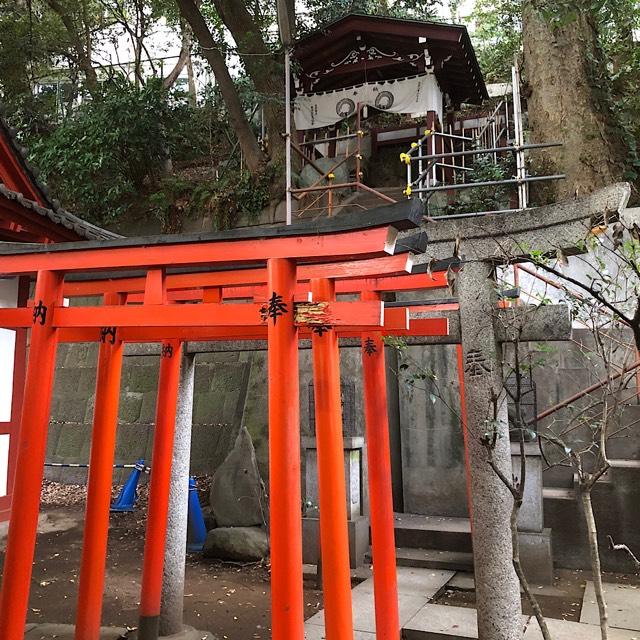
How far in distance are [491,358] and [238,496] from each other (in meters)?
6.01

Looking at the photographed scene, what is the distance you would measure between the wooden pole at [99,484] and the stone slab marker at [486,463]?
10.0ft

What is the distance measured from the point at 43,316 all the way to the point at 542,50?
37.5 ft

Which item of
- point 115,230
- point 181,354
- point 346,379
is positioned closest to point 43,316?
point 181,354

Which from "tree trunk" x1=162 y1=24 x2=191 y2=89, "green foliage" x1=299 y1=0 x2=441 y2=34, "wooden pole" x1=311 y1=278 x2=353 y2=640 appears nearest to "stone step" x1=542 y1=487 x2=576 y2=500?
"wooden pole" x1=311 y1=278 x2=353 y2=640

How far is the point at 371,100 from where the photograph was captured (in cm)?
1448

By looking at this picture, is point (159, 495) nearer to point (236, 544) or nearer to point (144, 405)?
point (236, 544)

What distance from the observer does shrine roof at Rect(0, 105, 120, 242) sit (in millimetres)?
6711

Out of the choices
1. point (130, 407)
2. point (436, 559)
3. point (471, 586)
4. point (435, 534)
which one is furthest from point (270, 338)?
point (130, 407)

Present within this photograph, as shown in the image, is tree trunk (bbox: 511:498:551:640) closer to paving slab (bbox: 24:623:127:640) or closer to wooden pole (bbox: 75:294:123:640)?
wooden pole (bbox: 75:294:123:640)

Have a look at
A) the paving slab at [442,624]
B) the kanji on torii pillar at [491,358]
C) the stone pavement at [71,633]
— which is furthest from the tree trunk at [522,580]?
the stone pavement at [71,633]

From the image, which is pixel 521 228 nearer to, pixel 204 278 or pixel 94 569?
pixel 204 278

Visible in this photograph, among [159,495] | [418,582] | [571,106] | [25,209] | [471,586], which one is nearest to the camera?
[159,495]

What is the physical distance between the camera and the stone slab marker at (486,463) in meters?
4.55

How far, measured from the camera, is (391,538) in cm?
533
